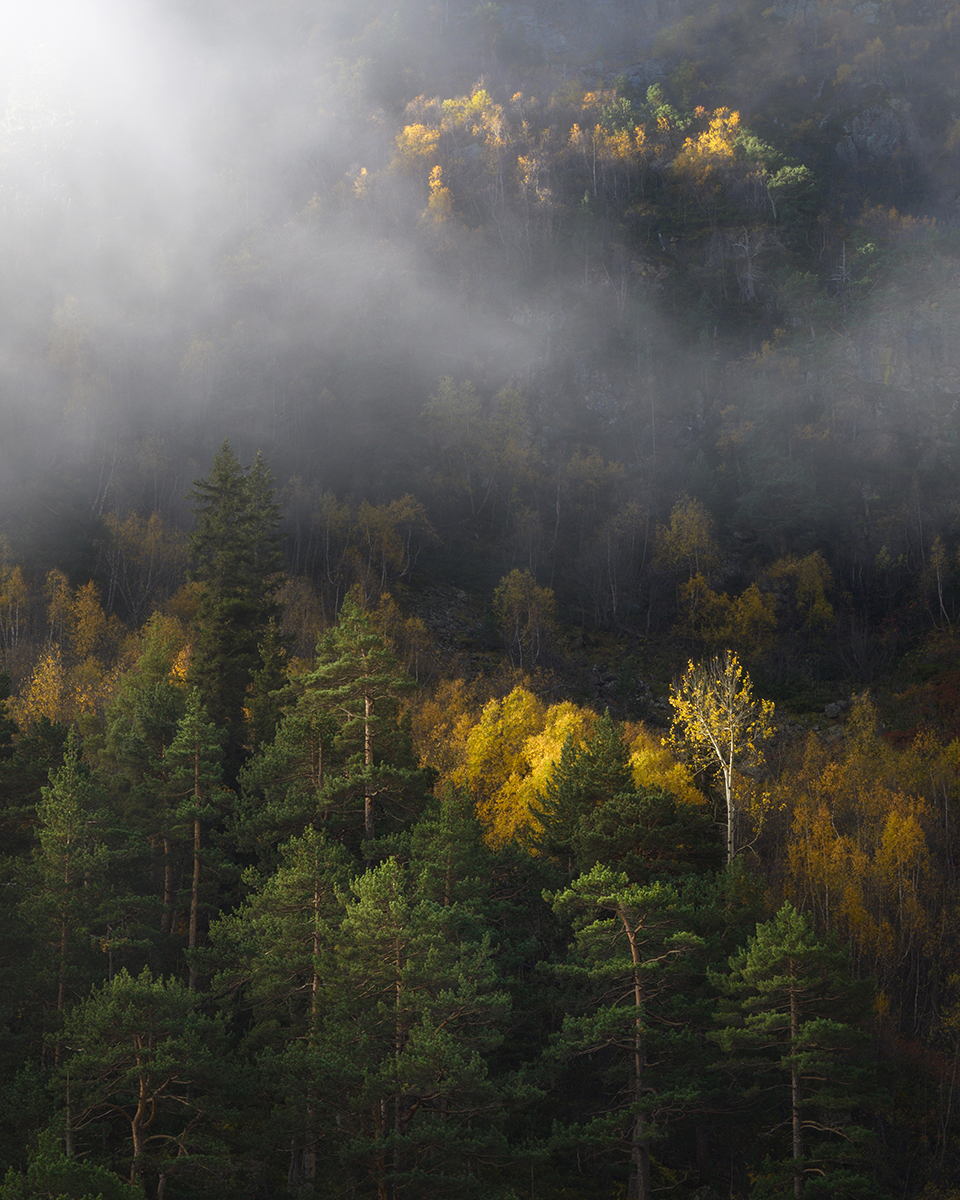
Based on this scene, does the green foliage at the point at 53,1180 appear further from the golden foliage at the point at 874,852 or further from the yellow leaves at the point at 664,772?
the golden foliage at the point at 874,852

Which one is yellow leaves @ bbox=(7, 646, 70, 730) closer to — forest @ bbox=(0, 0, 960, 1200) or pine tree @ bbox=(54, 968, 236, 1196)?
forest @ bbox=(0, 0, 960, 1200)

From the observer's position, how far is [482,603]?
8338 centimetres

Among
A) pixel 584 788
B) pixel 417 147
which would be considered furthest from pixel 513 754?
pixel 417 147

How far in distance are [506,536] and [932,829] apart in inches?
2248

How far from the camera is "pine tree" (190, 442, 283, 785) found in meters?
39.0

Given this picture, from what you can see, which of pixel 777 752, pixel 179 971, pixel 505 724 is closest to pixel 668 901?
pixel 179 971

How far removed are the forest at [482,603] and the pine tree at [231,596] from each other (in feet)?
1.00

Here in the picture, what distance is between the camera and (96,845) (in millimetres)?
27266

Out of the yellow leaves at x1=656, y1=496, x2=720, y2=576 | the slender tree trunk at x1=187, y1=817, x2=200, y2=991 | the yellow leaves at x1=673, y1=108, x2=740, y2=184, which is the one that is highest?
the yellow leaves at x1=673, y1=108, x2=740, y2=184

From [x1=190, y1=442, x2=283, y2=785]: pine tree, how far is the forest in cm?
31

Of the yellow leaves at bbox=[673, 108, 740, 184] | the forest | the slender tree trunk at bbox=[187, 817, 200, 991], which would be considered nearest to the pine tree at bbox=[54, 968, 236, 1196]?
the forest

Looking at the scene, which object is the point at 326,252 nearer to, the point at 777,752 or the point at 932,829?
the point at 777,752

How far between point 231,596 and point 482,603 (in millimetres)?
43153

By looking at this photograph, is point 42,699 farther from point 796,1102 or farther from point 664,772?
point 796,1102
